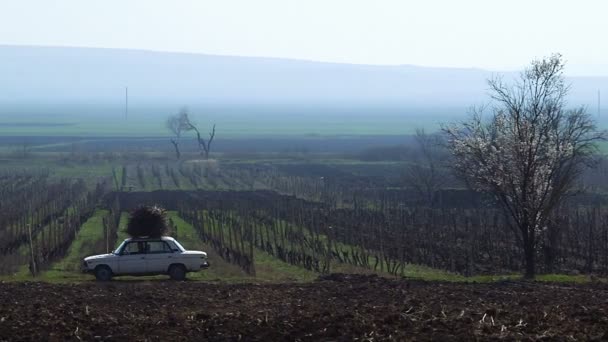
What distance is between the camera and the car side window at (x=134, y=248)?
974 inches

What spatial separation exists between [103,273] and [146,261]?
3.50ft

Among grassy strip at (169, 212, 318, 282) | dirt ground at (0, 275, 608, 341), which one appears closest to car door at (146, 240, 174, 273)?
grassy strip at (169, 212, 318, 282)

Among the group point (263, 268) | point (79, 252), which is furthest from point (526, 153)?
point (79, 252)

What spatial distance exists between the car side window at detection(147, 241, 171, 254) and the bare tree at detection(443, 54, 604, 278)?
859 centimetres

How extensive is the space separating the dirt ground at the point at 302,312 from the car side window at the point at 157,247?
229 cm

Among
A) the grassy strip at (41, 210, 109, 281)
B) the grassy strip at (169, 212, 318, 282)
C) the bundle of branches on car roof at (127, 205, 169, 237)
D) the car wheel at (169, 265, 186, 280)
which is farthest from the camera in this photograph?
the grassy strip at (169, 212, 318, 282)

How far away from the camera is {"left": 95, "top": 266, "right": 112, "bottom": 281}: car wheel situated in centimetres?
2458

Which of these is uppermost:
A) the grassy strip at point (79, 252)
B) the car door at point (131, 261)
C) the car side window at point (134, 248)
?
the car side window at point (134, 248)

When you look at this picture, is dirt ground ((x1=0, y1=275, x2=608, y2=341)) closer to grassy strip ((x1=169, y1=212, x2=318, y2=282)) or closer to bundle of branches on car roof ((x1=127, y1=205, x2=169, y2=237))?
bundle of branches on car roof ((x1=127, y1=205, x2=169, y2=237))

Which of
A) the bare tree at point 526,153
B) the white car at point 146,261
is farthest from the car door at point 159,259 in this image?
the bare tree at point 526,153

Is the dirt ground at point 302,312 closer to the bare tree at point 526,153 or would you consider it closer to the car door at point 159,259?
the car door at point 159,259

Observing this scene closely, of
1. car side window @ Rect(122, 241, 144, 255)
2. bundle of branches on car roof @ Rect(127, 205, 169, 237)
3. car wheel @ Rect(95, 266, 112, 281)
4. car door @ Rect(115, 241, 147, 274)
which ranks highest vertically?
bundle of branches on car roof @ Rect(127, 205, 169, 237)

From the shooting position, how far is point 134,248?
2488 cm

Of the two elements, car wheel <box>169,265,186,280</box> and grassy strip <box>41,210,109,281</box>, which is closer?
car wheel <box>169,265,186,280</box>
